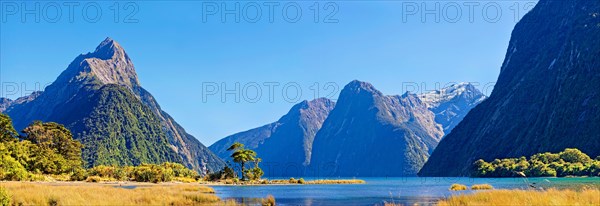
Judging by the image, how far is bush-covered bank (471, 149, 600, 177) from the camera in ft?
419

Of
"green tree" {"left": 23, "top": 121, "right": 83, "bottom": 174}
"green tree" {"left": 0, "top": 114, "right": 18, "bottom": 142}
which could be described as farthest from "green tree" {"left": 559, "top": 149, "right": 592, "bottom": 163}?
"green tree" {"left": 0, "top": 114, "right": 18, "bottom": 142}

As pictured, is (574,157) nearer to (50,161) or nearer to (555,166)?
(555,166)

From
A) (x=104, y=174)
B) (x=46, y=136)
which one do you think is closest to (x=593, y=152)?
(x=104, y=174)

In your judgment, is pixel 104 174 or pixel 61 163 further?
pixel 104 174

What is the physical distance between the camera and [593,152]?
160250 mm

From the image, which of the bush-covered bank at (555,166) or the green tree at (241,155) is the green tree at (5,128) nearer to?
the green tree at (241,155)

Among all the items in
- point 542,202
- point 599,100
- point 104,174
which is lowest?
point 104,174

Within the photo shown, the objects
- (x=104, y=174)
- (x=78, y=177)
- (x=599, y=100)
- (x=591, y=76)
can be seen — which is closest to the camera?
(x=78, y=177)

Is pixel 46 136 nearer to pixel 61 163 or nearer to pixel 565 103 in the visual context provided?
pixel 61 163

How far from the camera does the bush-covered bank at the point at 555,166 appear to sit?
12760cm

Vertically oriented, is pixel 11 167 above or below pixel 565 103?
below

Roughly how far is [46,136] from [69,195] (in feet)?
308

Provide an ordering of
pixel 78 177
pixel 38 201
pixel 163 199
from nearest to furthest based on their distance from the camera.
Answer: pixel 38 201 < pixel 163 199 < pixel 78 177

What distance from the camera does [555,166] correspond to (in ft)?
454
